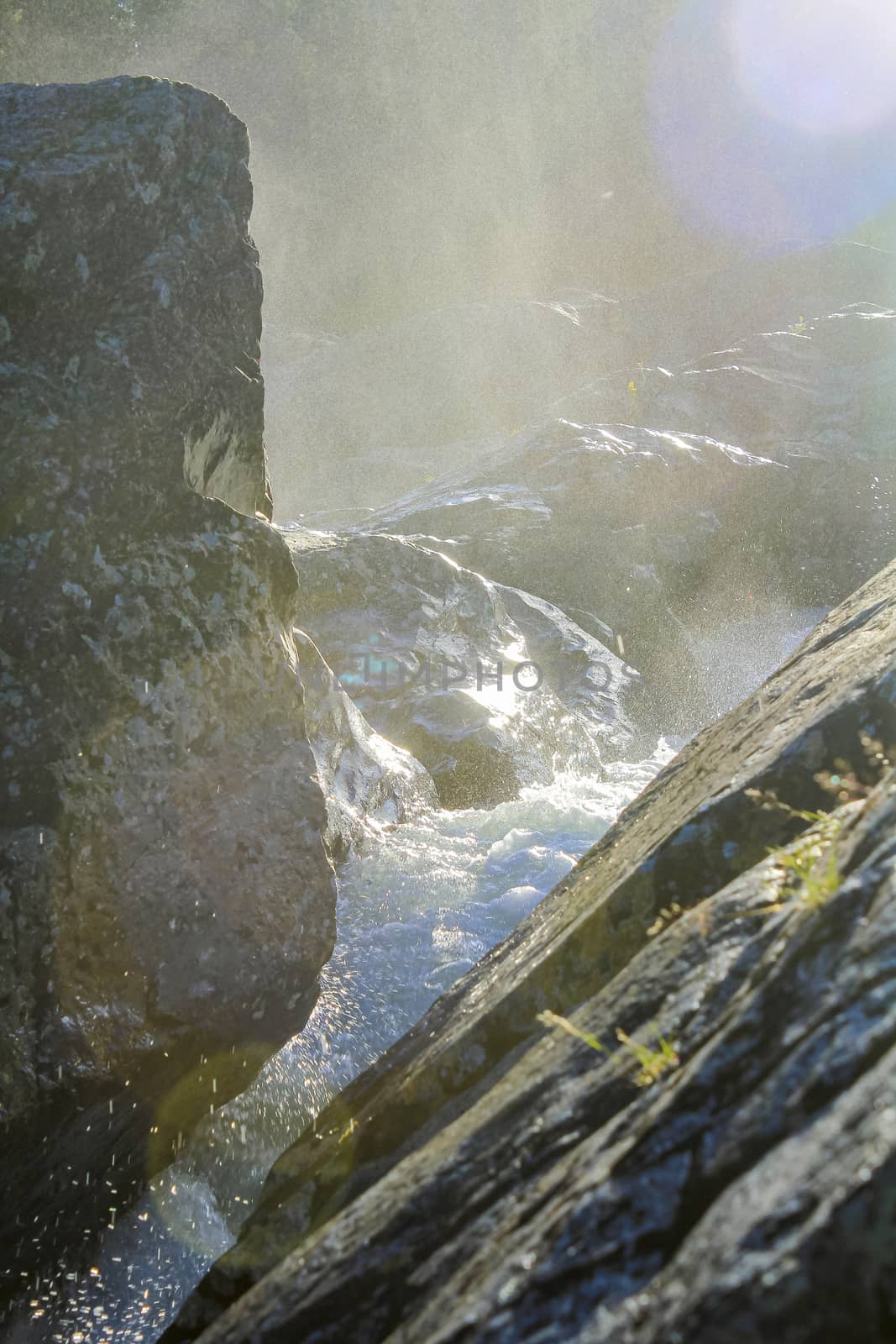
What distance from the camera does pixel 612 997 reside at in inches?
96.4

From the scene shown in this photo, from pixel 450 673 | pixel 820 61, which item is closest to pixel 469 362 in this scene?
pixel 450 673

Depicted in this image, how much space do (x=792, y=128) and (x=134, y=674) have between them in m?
62.1

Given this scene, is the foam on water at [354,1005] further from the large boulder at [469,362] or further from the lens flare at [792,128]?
the lens flare at [792,128]

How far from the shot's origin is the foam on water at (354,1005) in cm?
363

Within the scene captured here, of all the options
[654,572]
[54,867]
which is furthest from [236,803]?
[654,572]

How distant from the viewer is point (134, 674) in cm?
487

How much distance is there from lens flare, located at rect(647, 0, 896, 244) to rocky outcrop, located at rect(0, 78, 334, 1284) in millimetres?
54658

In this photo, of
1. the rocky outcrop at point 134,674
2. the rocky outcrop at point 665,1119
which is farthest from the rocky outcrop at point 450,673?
the rocky outcrop at point 665,1119

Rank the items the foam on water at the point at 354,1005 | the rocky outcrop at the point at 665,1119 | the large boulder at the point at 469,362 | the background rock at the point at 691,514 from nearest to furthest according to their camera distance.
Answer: the rocky outcrop at the point at 665,1119
the foam on water at the point at 354,1005
the background rock at the point at 691,514
the large boulder at the point at 469,362

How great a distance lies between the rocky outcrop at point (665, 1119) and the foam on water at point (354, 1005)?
2.55 feet

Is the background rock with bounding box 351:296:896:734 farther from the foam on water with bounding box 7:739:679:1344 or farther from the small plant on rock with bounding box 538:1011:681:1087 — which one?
the small plant on rock with bounding box 538:1011:681:1087

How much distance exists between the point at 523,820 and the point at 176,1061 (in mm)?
3906

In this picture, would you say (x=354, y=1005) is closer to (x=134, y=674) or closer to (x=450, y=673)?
(x=134, y=674)

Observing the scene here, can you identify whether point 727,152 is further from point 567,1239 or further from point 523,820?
point 567,1239
